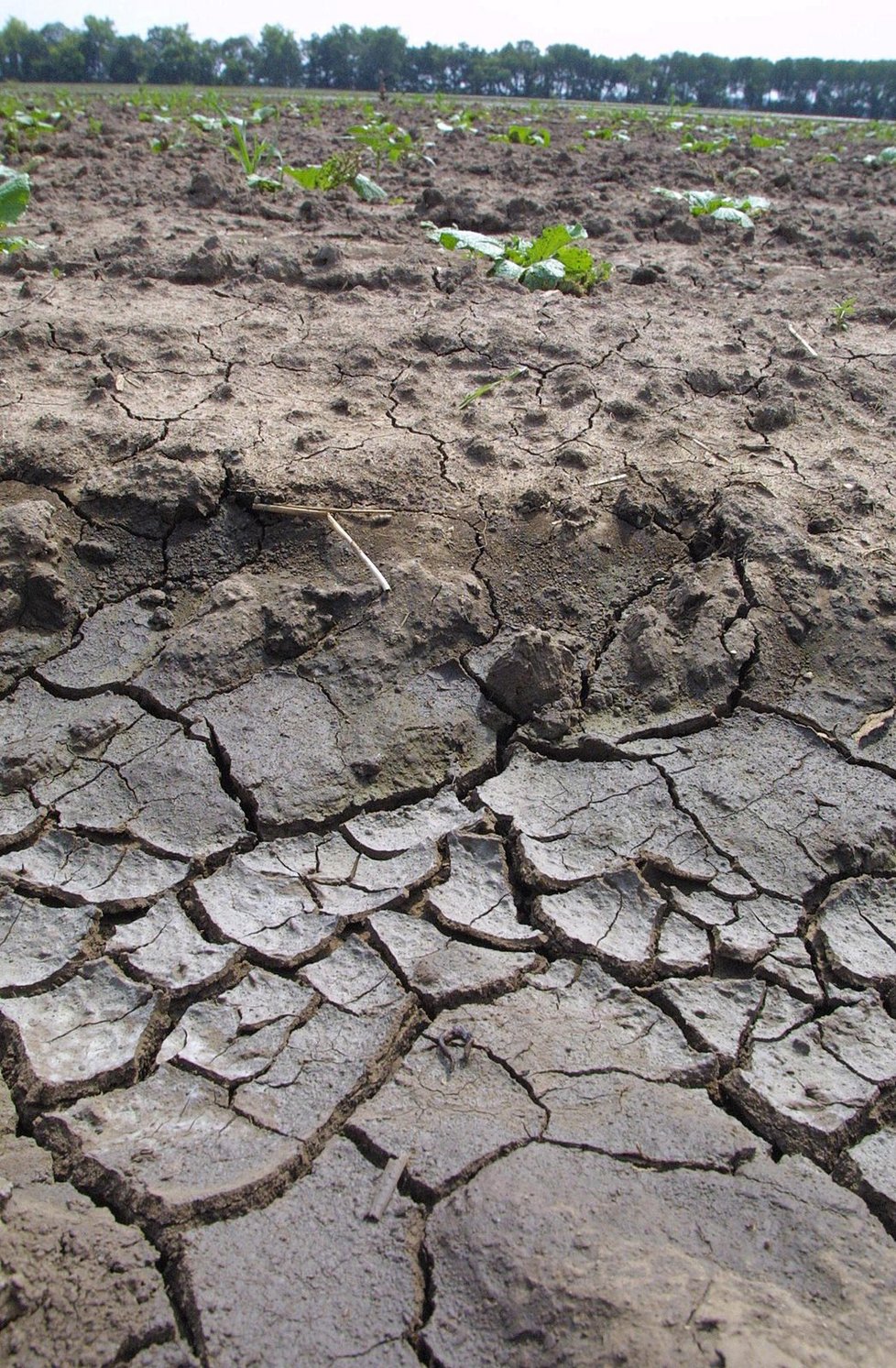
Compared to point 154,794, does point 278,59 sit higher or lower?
higher

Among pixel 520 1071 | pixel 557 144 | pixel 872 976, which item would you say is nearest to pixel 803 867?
pixel 872 976

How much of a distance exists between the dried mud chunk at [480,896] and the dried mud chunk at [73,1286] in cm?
83

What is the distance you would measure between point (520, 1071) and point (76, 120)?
28.9 ft

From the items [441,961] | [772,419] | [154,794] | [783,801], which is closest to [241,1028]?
[441,961]

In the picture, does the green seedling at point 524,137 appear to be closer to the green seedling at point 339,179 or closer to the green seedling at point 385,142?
the green seedling at point 385,142

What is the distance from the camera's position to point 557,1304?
4.61ft

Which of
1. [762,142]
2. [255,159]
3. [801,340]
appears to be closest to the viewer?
[801,340]

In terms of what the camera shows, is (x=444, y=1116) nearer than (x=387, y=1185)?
No

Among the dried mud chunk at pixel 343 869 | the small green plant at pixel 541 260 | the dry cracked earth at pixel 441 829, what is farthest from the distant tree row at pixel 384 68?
the dried mud chunk at pixel 343 869

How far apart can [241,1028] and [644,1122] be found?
0.74 meters

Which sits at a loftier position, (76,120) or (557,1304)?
(76,120)

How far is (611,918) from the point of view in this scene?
2088 millimetres

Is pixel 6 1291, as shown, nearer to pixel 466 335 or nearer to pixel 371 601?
pixel 371 601

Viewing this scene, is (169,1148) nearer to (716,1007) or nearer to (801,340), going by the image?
(716,1007)
